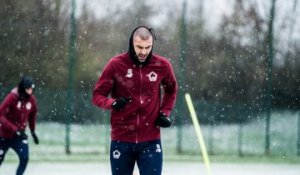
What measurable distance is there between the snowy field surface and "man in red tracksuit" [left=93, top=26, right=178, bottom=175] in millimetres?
6643

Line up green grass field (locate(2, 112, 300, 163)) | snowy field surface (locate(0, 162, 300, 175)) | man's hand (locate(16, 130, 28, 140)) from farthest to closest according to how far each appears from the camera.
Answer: green grass field (locate(2, 112, 300, 163)), snowy field surface (locate(0, 162, 300, 175)), man's hand (locate(16, 130, 28, 140))

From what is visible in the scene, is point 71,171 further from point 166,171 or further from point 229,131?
point 229,131

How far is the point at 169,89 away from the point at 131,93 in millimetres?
469

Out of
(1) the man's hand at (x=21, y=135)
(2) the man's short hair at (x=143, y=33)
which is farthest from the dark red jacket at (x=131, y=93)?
(1) the man's hand at (x=21, y=135)

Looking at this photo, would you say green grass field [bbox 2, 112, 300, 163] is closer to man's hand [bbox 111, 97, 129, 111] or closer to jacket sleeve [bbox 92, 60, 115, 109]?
jacket sleeve [bbox 92, 60, 115, 109]

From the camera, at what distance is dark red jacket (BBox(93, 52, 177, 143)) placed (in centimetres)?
607

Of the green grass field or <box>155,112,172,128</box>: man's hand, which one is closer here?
<box>155,112,172,128</box>: man's hand

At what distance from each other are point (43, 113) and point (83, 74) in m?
1.37

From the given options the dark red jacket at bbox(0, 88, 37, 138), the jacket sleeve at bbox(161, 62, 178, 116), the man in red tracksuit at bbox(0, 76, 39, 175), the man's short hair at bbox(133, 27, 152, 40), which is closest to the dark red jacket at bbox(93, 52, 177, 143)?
the jacket sleeve at bbox(161, 62, 178, 116)

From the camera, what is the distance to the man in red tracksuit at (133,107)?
6.06 metres

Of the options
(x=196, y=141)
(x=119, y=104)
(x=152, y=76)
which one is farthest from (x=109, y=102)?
(x=196, y=141)

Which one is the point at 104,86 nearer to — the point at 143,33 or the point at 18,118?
the point at 143,33

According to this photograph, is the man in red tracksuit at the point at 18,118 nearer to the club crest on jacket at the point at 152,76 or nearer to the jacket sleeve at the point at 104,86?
the jacket sleeve at the point at 104,86

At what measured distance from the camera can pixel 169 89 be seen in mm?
6414
